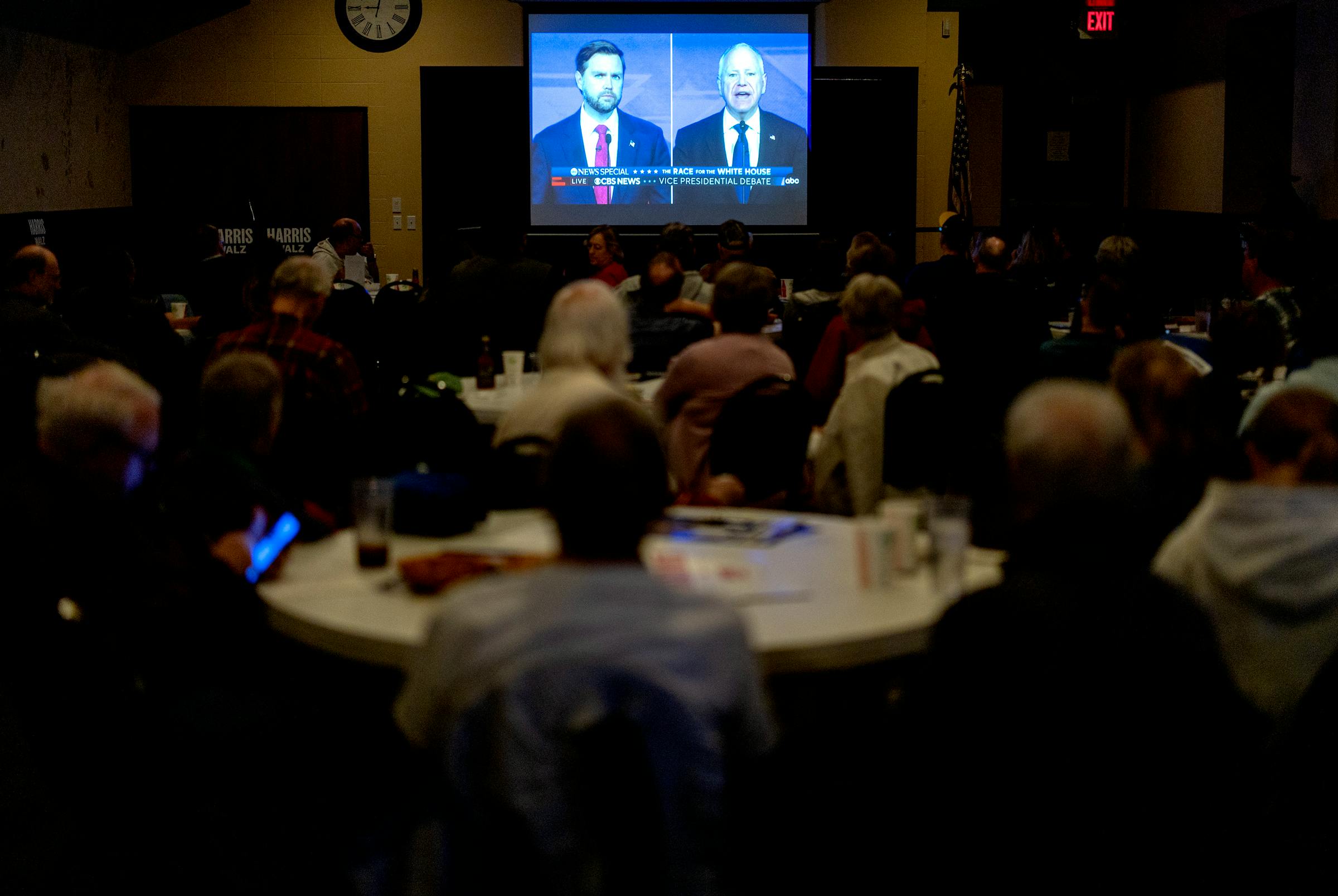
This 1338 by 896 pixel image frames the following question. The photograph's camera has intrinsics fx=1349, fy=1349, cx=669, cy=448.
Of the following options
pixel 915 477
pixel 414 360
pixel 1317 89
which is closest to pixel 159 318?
pixel 414 360

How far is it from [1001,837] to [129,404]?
1705mm

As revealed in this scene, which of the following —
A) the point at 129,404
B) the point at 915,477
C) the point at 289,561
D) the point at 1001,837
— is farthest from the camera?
the point at 915,477

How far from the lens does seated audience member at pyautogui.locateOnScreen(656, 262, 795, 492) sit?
4.21 m

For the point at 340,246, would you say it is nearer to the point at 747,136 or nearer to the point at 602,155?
the point at 602,155

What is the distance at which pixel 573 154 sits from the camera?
10.8 metres

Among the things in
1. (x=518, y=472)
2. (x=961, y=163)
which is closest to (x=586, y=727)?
(x=518, y=472)

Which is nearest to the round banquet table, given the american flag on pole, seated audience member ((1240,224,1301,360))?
seated audience member ((1240,224,1301,360))

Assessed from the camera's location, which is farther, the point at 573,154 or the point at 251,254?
the point at 573,154

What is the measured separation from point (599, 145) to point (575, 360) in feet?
25.6

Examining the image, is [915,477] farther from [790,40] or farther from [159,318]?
[790,40]

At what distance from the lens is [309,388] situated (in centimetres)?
423

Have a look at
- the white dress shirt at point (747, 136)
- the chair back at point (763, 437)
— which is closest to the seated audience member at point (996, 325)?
the chair back at point (763, 437)

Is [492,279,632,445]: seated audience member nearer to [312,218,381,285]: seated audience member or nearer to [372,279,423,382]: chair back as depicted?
[372,279,423,382]: chair back

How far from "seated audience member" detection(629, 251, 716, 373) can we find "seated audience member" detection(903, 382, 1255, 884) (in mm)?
3522
